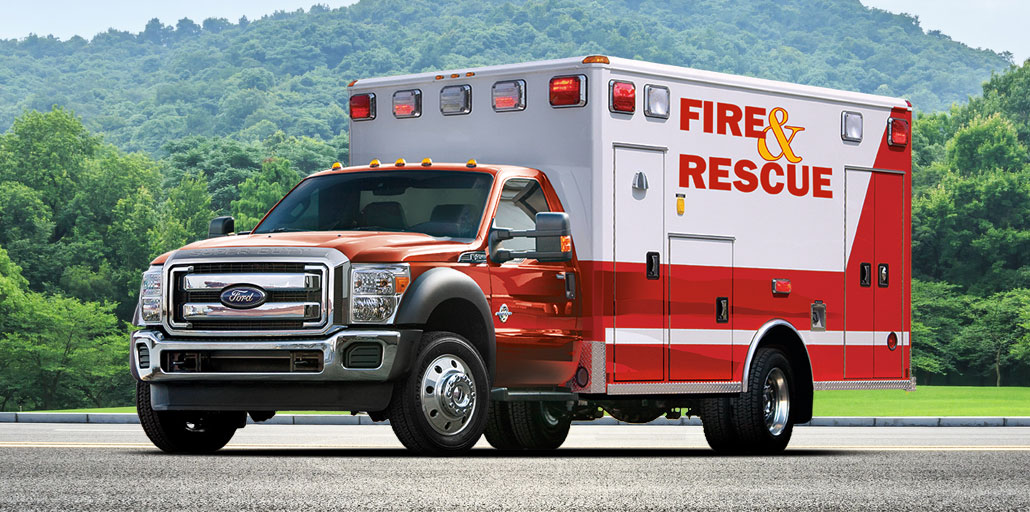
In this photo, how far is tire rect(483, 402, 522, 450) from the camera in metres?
14.7

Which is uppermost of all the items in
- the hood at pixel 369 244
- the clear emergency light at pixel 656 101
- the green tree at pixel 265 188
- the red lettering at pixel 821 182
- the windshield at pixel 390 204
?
the green tree at pixel 265 188

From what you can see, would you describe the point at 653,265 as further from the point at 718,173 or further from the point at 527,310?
the point at 527,310

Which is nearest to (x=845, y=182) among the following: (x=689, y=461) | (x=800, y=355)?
(x=800, y=355)

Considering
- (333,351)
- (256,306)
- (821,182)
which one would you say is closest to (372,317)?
(333,351)

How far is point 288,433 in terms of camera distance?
21484 millimetres

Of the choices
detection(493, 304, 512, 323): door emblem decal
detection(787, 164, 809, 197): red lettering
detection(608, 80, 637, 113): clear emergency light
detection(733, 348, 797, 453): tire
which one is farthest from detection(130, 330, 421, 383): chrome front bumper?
detection(787, 164, 809, 197): red lettering

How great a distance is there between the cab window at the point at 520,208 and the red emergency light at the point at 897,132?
4438mm

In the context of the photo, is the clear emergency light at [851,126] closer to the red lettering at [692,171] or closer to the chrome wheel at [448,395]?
the red lettering at [692,171]

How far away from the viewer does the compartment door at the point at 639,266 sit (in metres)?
12.9

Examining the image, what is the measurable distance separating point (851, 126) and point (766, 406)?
2909 millimetres

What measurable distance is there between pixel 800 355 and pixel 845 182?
1.78 metres

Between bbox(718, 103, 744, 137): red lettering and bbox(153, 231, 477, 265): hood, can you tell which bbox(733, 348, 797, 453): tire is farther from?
bbox(153, 231, 477, 265): hood

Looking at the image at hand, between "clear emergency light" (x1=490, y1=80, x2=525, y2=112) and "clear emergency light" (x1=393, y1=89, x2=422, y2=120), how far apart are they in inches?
34.1

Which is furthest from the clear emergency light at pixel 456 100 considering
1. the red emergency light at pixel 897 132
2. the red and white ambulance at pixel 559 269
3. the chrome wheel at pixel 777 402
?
the red emergency light at pixel 897 132
